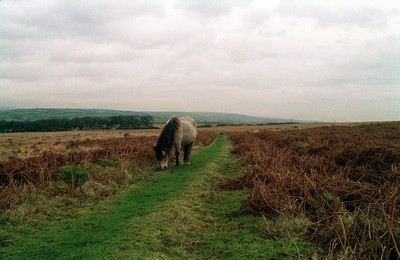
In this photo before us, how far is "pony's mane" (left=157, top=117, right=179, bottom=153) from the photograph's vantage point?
14641 millimetres

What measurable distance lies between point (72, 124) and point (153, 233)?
121 metres

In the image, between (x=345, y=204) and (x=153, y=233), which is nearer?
(x=153, y=233)

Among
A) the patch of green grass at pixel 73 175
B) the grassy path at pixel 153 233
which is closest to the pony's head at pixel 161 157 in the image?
the patch of green grass at pixel 73 175

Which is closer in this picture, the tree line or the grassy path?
the grassy path

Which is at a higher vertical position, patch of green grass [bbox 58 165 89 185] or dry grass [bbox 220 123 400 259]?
dry grass [bbox 220 123 400 259]

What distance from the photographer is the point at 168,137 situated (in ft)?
48.6

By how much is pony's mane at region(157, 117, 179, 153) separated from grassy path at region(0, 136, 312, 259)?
5.46m

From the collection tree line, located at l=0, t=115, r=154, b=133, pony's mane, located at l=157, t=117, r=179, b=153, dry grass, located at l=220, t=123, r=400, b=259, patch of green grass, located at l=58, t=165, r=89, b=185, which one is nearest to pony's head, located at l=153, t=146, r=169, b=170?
pony's mane, located at l=157, t=117, r=179, b=153

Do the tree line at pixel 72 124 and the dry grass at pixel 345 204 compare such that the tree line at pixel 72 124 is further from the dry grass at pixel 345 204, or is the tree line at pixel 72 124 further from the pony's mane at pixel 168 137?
the dry grass at pixel 345 204

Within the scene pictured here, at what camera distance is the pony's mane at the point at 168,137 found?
14.6m

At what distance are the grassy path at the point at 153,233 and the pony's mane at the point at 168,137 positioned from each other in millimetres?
5465

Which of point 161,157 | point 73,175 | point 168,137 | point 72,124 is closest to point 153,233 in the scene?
point 73,175

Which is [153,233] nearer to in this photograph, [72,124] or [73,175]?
[73,175]

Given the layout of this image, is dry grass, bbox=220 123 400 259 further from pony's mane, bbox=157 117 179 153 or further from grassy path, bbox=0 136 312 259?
pony's mane, bbox=157 117 179 153
